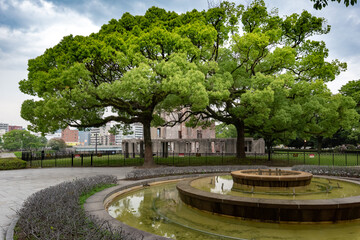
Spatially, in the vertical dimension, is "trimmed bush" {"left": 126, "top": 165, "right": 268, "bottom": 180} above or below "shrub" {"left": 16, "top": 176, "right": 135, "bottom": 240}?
below

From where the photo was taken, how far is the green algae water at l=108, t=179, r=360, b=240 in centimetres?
602

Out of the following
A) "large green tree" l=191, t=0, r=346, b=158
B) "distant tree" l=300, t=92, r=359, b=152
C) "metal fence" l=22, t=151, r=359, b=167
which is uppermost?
"large green tree" l=191, t=0, r=346, b=158

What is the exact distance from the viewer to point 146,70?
53.0 feet

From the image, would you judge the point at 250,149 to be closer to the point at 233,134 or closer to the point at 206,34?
the point at 233,134

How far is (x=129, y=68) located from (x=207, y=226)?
14.5m

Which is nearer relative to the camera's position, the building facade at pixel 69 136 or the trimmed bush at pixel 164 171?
the trimmed bush at pixel 164 171

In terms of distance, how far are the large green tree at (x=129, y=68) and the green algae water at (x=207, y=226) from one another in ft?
30.0

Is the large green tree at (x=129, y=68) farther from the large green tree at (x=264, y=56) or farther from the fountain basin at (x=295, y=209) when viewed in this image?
the fountain basin at (x=295, y=209)

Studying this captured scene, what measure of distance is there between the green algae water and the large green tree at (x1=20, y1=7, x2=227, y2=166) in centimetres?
915

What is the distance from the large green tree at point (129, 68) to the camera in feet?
54.7

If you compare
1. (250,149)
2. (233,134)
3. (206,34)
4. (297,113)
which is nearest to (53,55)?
(206,34)

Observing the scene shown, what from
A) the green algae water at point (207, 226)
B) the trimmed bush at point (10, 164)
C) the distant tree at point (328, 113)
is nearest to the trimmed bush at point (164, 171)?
the green algae water at point (207, 226)

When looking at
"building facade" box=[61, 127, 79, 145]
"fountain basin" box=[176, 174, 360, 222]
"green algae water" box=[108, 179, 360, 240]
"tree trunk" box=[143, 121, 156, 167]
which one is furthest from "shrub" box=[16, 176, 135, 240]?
"building facade" box=[61, 127, 79, 145]

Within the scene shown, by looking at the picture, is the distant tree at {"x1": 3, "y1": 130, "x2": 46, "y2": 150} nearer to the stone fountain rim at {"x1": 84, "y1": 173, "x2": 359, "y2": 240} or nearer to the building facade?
the stone fountain rim at {"x1": 84, "y1": 173, "x2": 359, "y2": 240}
